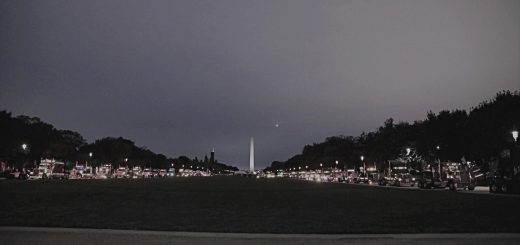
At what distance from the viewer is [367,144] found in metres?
149

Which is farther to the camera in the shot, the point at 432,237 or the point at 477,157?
the point at 477,157

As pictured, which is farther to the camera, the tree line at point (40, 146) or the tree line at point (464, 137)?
the tree line at point (40, 146)

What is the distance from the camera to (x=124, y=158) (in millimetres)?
177250

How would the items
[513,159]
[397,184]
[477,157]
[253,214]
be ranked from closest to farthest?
1. [253,214]
2. [513,159]
3. [477,157]
4. [397,184]

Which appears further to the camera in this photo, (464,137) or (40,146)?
(40,146)

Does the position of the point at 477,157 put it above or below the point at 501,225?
above

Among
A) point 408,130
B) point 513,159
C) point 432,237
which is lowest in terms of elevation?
point 432,237

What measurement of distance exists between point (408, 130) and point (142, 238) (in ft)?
344

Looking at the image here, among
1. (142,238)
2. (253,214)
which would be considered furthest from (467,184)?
(142,238)

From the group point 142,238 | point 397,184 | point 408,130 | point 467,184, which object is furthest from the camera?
point 408,130

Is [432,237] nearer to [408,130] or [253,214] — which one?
[253,214]

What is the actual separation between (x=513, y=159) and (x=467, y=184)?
11110mm

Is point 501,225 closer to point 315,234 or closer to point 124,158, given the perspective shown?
point 315,234

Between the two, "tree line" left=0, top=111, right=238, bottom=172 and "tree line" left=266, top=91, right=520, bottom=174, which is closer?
Result: "tree line" left=266, top=91, right=520, bottom=174
